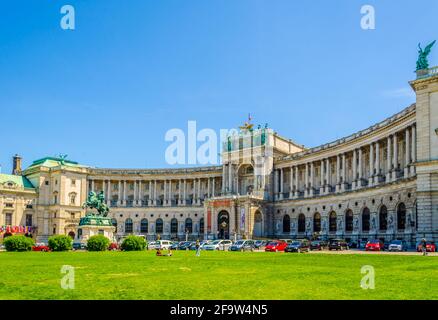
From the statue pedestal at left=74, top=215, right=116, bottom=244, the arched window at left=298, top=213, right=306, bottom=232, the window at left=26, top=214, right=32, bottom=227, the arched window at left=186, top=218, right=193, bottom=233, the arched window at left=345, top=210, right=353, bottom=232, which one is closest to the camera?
the statue pedestal at left=74, top=215, right=116, bottom=244

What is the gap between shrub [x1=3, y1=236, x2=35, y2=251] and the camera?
63500mm

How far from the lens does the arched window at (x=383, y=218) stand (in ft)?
254

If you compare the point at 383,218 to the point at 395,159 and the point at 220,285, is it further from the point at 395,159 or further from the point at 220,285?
the point at 220,285

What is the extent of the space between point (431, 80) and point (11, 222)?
307ft

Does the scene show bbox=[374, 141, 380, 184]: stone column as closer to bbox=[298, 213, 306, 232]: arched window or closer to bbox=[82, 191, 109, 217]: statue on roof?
bbox=[298, 213, 306, 232]: arched window

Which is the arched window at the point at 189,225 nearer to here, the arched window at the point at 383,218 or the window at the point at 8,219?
the window at the point at 8,219

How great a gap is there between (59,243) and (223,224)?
50.1m

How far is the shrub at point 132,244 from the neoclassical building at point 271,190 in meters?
35.0

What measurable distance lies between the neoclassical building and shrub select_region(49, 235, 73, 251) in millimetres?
42166

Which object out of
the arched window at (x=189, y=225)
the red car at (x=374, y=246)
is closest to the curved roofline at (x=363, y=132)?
the red car at (x=374, y=246)

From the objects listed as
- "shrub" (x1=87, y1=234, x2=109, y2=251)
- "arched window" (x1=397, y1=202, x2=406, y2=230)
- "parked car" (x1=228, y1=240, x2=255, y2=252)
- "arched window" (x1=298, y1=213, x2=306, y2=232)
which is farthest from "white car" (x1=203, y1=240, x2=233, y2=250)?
"arched window" (x1=298, y1=213, x2=306, y2=232)

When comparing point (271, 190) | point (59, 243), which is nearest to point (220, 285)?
point (59, 243)

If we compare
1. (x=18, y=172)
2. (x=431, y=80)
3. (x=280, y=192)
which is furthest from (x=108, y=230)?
(x=18, y=172)
